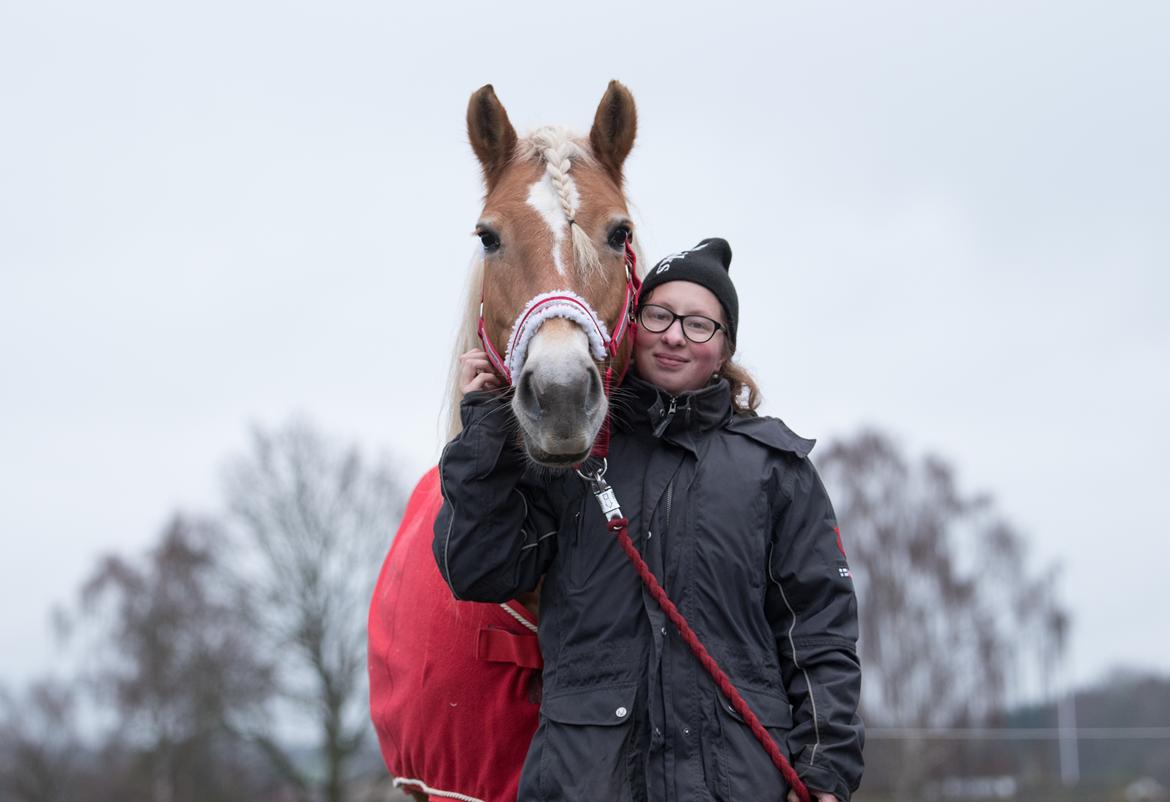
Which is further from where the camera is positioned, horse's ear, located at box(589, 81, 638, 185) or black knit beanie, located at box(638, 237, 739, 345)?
horse's ear, located at box(589, 81, 638, 185)

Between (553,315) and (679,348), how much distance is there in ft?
1.46

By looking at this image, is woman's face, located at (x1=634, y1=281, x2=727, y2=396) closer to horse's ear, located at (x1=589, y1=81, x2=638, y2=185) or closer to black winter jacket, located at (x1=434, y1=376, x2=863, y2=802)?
black winter jacket, located at (x1=434, y1=376, x2=863, y2=802)

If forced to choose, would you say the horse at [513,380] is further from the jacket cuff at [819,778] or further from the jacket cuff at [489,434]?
the jacket cuff at [819,778]

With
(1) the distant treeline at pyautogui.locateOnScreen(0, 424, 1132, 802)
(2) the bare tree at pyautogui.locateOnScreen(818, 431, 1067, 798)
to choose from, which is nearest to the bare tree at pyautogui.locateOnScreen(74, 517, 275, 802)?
(1) the distant treeline at pyautogui.locateOnScreen(0, 424, 1132, 802)

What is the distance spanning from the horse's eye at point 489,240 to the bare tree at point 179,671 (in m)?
22.1

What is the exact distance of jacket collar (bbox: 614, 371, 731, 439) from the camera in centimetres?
272

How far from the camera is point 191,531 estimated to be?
28422 mm

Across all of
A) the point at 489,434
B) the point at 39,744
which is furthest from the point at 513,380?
the point at 39,744

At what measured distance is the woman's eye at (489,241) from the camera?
9.36 ft

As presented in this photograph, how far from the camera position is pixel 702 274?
9.59 feet

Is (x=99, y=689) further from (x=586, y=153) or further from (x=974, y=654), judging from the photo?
(x=586, y=153)

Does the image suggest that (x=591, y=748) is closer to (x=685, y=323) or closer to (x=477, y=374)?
(x=477, y=374)

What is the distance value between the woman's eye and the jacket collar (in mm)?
511

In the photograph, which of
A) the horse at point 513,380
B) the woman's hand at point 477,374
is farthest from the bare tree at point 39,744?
the woman's hand at point 477,374
